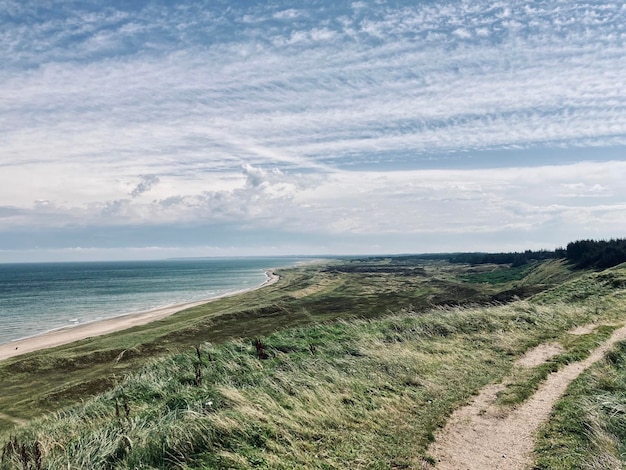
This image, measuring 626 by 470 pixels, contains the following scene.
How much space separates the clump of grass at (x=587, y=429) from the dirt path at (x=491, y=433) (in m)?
0.34

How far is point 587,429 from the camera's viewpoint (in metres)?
10.4

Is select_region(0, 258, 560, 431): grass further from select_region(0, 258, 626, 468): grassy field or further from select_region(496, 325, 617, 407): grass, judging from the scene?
select_region(496, 325, 617, 407): grass

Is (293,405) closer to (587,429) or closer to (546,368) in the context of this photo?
(587,429)

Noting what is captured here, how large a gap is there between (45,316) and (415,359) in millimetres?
83432

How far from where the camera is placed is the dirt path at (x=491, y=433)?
9.51 meters

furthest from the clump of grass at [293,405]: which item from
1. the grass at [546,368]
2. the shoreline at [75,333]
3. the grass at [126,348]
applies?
the shoreline at [75,333]

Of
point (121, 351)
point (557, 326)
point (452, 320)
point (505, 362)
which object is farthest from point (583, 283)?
point (121, 351)

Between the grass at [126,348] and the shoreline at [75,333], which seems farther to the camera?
the shoreline at [75,333]

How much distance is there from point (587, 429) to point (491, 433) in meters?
Answer: 2.29

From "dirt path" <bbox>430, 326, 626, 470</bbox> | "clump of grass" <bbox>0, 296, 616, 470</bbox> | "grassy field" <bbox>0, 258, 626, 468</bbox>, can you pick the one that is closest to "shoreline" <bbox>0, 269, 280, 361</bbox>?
A: "grassy field" <bbox>0, 258, 626, 468</bbox>

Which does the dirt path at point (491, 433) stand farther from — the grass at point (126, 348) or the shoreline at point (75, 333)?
the shoreline at point (75, 333)

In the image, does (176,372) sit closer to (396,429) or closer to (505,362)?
(396,429)

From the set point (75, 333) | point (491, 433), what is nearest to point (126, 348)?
point (75, 333)

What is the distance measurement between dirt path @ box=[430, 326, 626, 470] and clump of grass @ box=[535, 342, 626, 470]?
0.34 m
